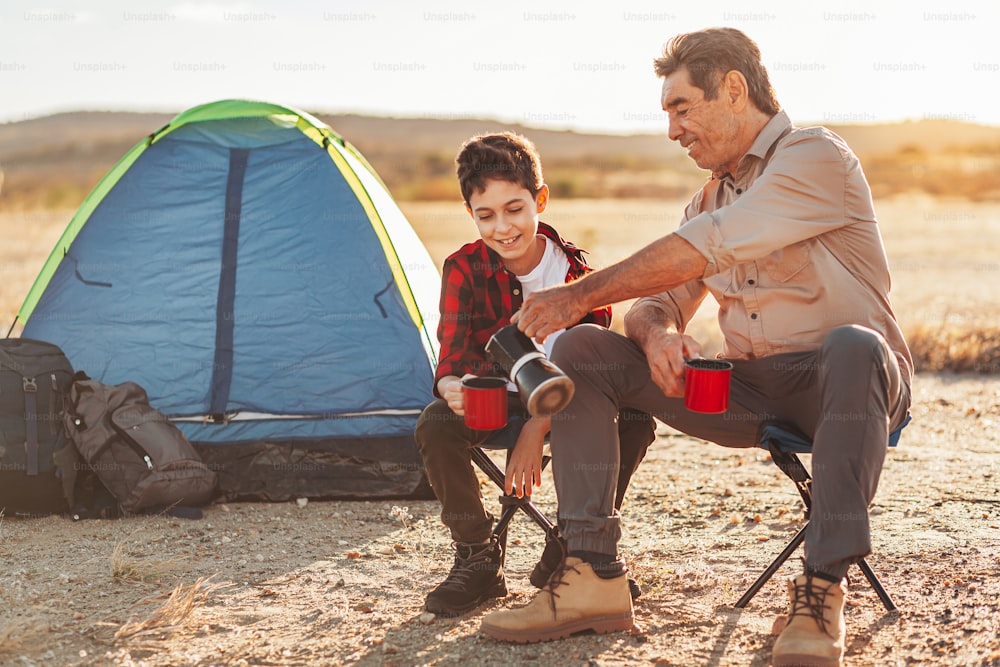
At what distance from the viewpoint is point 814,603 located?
8.37 ft

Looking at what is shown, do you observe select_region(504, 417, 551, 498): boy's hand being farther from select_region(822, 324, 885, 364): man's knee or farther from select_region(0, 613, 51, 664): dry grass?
select_region(0, 613, 51, 664): dry grass

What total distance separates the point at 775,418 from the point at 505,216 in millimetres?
1030

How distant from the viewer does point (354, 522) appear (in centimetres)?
429

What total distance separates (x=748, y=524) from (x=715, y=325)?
172 inches

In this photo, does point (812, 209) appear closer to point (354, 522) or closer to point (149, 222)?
point (354, 522)

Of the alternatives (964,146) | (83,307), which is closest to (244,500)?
(83,307)

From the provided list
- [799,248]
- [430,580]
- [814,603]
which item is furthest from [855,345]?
[430,580]

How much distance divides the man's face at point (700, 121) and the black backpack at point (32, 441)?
2709 millimetres

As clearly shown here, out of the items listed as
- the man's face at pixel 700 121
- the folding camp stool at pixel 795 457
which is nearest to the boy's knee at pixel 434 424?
the folding camp stool at pixel 795 457

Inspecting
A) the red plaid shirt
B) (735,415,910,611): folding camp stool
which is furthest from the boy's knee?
(735,415,910,611): folding camp stool

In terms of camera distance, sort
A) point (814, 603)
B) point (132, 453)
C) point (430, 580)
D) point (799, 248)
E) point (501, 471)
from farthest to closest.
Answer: point (132, 453), point (430, 580), point (501, 471), point (799, 248), point (814, 603)

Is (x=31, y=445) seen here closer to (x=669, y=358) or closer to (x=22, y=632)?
(x=22, y=632)

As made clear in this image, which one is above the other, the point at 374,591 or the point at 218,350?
the point at 218,350

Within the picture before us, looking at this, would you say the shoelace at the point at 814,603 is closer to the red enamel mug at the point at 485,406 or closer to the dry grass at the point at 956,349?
the red enamel mug at the point at 485,406
